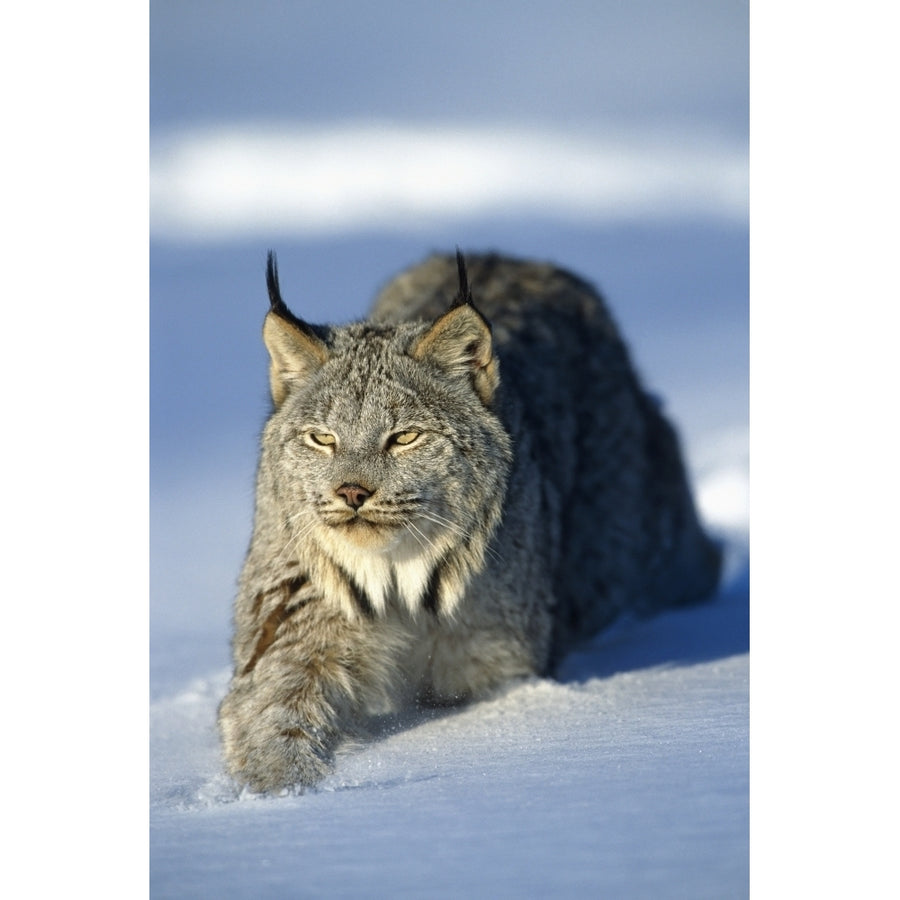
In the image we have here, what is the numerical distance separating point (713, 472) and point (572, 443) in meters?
1.45

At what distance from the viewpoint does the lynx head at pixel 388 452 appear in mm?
4199

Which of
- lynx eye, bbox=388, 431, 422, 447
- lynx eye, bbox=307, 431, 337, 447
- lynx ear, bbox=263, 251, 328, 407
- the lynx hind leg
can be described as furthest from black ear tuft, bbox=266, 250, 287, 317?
the lynx hind leg

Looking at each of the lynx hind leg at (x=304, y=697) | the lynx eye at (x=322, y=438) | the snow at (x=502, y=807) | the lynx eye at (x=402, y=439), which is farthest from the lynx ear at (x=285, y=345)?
the snow at (x=502, y=807)

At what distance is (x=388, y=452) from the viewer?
13.9 feet

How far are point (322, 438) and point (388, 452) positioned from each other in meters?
0.23

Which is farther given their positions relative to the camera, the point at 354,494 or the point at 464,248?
the point at 464,248

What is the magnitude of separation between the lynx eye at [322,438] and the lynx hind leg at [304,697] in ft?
1.80

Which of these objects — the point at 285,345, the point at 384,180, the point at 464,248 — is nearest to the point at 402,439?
the point at 285,345

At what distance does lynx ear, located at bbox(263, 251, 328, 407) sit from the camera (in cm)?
441

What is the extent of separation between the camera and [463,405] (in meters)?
4.46

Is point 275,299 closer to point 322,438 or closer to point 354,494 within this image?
point 322,438

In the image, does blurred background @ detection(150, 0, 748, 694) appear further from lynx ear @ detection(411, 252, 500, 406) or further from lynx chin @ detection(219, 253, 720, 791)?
lynx ear @ detection(411, 252, 500, 406)

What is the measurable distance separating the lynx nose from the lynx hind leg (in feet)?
1.74
